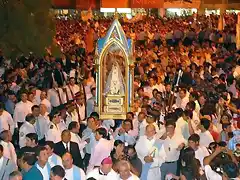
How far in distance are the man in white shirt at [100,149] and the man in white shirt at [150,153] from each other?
0.47m

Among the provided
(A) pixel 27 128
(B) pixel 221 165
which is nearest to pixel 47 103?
(A) pixel 27 128

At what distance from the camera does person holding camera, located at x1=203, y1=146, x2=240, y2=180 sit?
8.96 meters

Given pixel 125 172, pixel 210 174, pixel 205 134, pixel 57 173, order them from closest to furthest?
pixel 57 173 < pixel 125 172 < pixel 210 174 < pixel 205 134

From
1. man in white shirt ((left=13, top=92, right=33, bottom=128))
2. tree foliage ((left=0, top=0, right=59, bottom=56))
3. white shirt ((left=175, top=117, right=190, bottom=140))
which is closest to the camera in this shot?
white shirt ((left=175, top=117, right=190, bottom=140))

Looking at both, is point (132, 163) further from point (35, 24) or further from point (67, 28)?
point (67, 28)

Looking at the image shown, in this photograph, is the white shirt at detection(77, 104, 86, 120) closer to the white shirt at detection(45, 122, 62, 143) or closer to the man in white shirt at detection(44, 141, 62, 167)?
the white shirt at detection(45, 122, 62, 143)

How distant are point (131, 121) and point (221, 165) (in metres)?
3.72

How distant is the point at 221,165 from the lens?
9.31 metres

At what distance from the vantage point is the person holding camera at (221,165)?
29.4 feet

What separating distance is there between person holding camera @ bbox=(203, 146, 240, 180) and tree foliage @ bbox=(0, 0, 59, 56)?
44.4 feet

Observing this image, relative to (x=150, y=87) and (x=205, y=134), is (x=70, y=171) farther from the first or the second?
(x=150, y=87)

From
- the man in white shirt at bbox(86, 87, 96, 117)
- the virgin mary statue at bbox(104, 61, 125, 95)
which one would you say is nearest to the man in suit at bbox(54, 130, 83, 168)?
the virgin mary statue at bbox(104, 61, 125, 95)

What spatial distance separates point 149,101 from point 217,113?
2.20 meters

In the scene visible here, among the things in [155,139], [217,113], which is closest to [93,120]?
[155,139]
